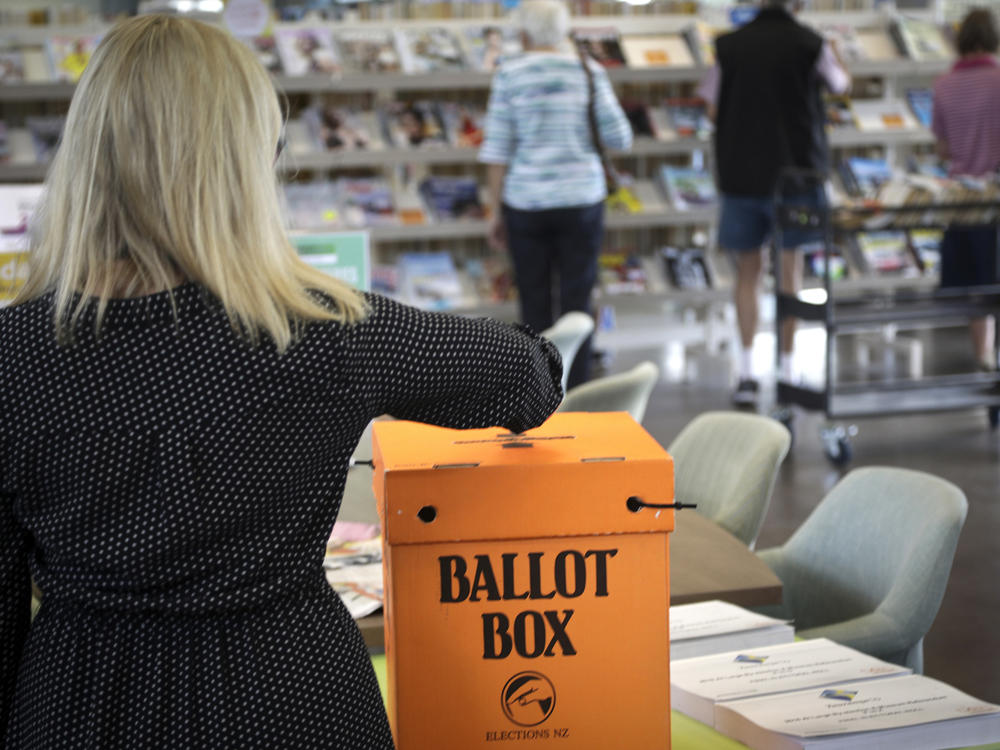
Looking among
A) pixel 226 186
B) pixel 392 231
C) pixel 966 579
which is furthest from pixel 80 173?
pixel 392 231

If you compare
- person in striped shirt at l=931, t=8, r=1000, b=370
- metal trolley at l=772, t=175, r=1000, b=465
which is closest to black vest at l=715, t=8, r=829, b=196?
metal trolley at l=772, t=175, r=1000, b=465

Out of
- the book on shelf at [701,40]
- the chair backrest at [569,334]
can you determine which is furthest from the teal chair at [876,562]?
the book on shelf at [701,40]

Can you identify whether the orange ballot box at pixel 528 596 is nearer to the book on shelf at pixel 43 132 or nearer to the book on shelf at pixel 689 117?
the book on shelf at pixel 43 132

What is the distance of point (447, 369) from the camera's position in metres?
1.16

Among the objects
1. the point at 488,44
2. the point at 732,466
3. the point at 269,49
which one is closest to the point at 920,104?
the point at 488,44

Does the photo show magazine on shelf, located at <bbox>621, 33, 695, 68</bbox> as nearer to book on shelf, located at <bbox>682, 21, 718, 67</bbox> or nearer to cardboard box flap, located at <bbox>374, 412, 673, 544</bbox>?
book on shelf, located at <bbox>682, 21, 718, 67</bbox>

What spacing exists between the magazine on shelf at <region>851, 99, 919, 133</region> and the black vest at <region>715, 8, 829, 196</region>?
168cm

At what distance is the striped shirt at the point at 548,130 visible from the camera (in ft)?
16.8

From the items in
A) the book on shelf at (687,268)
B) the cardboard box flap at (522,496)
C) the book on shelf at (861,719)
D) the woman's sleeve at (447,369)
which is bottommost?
Answer: the book on shelf at (687,268)

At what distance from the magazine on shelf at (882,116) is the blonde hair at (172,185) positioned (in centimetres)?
636

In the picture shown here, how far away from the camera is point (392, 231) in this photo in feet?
21.0

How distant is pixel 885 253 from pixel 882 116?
839mm

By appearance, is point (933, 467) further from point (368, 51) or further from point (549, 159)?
point (368, 51)

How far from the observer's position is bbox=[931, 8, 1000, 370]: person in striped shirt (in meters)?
5.41
